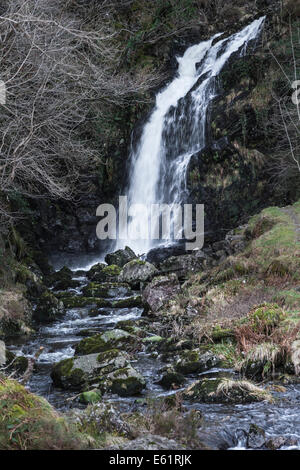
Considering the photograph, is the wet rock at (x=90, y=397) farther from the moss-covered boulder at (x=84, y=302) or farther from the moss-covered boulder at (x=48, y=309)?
the moss-covered boulder at (x=84, y=302)

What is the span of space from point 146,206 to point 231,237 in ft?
19.3

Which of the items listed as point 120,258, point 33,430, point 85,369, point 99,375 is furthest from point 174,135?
point 33,430

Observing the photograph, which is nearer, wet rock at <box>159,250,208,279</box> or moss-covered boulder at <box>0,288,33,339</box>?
moss-covered boulder at <box>0,288,33,339</box>

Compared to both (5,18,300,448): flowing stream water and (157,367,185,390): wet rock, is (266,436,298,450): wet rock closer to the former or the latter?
(157,367,185,390): wet rock

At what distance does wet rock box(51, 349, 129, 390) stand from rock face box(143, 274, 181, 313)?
398 cm

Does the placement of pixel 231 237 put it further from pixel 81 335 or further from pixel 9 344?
pixel 9 344

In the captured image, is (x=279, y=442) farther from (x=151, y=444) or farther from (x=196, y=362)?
(x=196, y=362)

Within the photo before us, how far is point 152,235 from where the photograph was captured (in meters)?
18.9

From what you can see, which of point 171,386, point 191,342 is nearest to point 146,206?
point 191,342

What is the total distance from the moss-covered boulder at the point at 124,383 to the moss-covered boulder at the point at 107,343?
1.53m

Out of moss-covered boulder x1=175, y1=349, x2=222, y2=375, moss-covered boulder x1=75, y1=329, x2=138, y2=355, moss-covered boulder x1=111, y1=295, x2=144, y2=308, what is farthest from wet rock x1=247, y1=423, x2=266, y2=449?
moss-covered boulder x1=111, y1=295, x2=144, y2=308

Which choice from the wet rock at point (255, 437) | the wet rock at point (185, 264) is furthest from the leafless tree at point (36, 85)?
the wet rock at point (255, 437)

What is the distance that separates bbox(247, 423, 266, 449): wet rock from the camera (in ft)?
14.7
